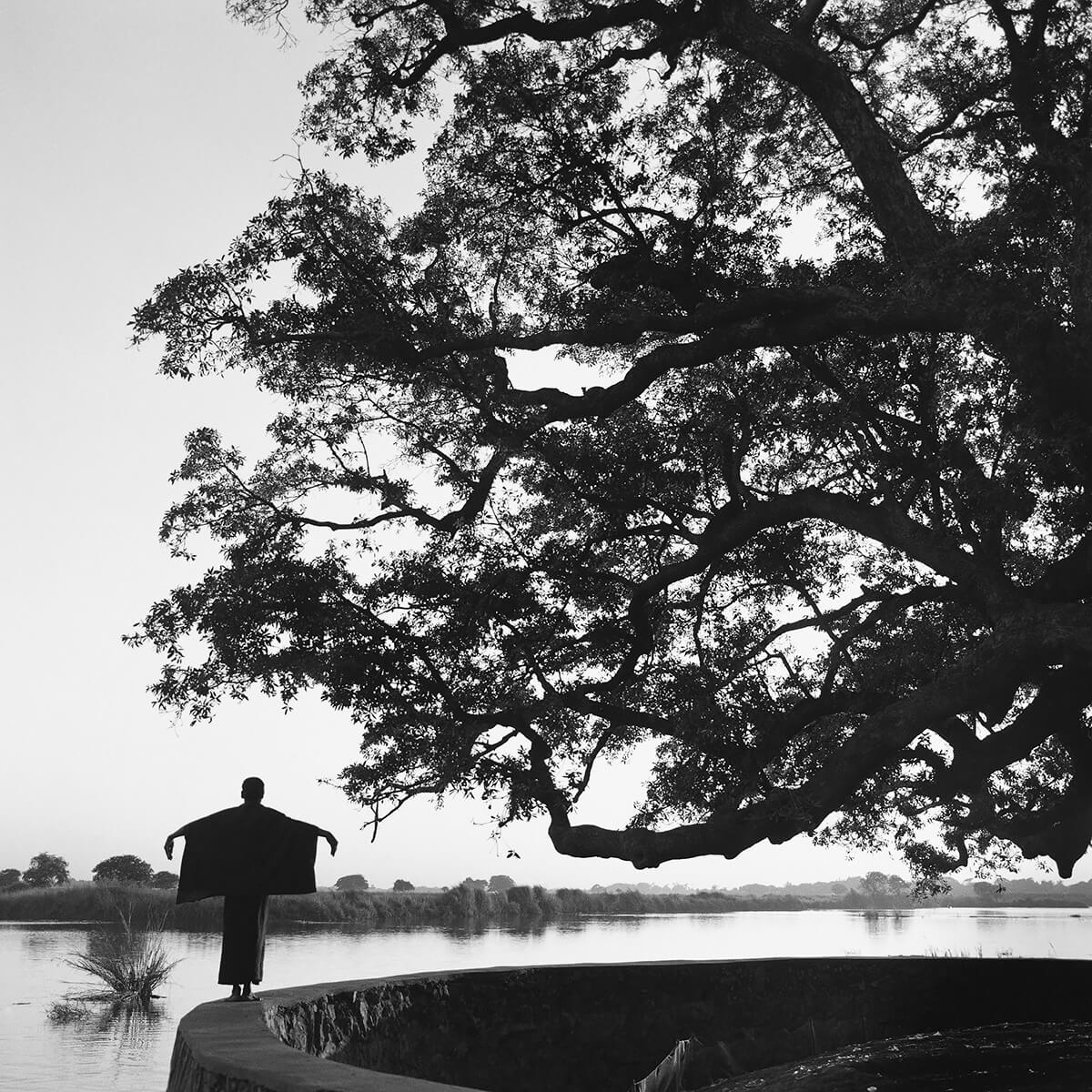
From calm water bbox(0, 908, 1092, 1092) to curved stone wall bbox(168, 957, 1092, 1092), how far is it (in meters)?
2.28

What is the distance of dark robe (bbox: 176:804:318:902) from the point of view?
6289mm

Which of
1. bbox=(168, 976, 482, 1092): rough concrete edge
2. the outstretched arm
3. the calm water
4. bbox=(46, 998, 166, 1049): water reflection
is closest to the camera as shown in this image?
bbox=(168, 976, 482, 1092): rough concrete edge

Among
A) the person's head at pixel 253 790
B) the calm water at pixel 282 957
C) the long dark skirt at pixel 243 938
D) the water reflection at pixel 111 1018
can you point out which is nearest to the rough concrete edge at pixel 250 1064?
the long dark skirt at pixel 243 938

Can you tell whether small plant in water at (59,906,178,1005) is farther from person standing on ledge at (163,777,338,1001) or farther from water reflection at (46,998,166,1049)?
person standing on ledge at (163,777,338,1001)

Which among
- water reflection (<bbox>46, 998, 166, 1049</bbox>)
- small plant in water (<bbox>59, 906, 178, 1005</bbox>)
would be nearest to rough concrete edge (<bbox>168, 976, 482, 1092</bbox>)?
water reflection (<bbox>46, 998, 166, 1049</bbox>)

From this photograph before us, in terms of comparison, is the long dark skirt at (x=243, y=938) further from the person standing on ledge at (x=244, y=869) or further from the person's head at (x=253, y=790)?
the person's head at (x=253, y=790)

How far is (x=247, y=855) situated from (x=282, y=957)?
2203cm

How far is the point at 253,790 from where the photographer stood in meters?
6.59

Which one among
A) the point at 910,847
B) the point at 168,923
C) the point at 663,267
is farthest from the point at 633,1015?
the point at 168,923

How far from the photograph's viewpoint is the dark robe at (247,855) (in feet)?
20.6

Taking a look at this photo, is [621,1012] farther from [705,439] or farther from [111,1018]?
[111,1018]

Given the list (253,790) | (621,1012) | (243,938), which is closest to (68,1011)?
(621,1012)

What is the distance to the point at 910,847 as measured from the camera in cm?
1193

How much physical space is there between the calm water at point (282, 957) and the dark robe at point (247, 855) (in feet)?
24.1
